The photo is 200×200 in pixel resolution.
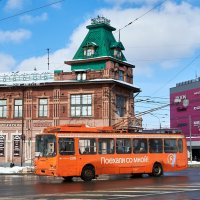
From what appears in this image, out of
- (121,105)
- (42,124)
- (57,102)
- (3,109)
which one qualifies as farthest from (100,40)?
(3,109)

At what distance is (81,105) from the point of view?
48469mm

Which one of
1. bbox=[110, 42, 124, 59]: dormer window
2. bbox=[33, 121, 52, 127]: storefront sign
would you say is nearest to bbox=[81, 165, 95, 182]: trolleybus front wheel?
bbox=[33, 121, 52, 127]: storefront sign

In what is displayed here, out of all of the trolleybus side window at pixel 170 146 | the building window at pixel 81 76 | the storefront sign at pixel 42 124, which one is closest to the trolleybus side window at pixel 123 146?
the trolleybus side window at pixel 170 146

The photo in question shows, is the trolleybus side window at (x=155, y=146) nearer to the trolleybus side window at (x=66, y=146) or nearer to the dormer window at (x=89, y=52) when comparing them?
the trolleybus side window at (x=66, y=146)

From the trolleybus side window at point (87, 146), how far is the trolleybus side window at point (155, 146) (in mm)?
4337

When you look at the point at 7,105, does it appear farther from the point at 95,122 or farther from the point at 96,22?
the point at 96,22

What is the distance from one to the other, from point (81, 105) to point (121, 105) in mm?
4806

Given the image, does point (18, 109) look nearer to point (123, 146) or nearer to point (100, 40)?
point (100, 40)

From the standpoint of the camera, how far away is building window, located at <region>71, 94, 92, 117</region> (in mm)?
48312

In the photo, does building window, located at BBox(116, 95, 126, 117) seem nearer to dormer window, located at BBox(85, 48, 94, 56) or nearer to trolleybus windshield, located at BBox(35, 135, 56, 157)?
dormer window, located at BBox(85, 48, 94, 56)

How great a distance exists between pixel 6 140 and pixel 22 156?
2.56 metres

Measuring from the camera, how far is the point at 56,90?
49188 millimetres

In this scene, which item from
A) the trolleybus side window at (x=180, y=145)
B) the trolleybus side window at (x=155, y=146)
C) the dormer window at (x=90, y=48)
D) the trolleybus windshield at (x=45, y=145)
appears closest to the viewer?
the trolleybus windshield at (x=45, y=145)

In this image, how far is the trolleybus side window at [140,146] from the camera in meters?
28.4
